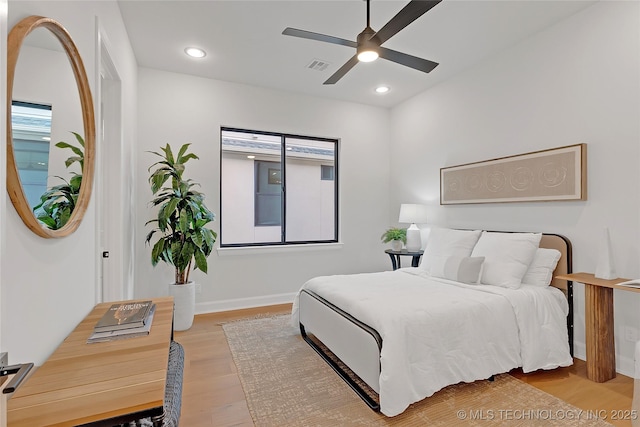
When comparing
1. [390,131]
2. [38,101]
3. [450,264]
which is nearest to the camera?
[38,101]

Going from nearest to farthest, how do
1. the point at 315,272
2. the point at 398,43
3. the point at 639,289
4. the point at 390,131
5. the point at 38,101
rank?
1. the point at 38,101
2. the point at 639,289
3. the point at 398,43
4. the point at 315,272
5. the point at 390,131

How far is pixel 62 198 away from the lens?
1.35 metres

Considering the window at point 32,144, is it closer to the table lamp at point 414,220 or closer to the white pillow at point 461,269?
the white pillow at point 461,269

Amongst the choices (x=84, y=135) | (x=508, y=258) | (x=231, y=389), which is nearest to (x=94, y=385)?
(x=84, y=135)

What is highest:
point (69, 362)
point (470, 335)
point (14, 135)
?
point (14, 135)

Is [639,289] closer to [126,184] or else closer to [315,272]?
[315,272]

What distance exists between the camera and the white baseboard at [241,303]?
3.85 m

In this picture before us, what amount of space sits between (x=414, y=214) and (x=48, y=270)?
3677 millimetres

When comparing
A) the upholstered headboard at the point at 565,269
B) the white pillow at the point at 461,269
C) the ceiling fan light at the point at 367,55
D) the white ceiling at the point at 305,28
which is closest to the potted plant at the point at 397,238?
the white pillow at the point at 461,269

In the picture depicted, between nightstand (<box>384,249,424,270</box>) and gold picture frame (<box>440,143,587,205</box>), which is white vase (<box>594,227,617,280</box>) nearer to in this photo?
gold picture frame (<box>440,143,587,205</box>)

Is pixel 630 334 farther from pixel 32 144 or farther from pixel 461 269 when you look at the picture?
pixel 32 144

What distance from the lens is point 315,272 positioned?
4504 mm

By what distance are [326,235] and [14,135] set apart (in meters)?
3.97

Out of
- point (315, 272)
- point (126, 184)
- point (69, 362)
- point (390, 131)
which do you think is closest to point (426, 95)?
point (390, 131)
